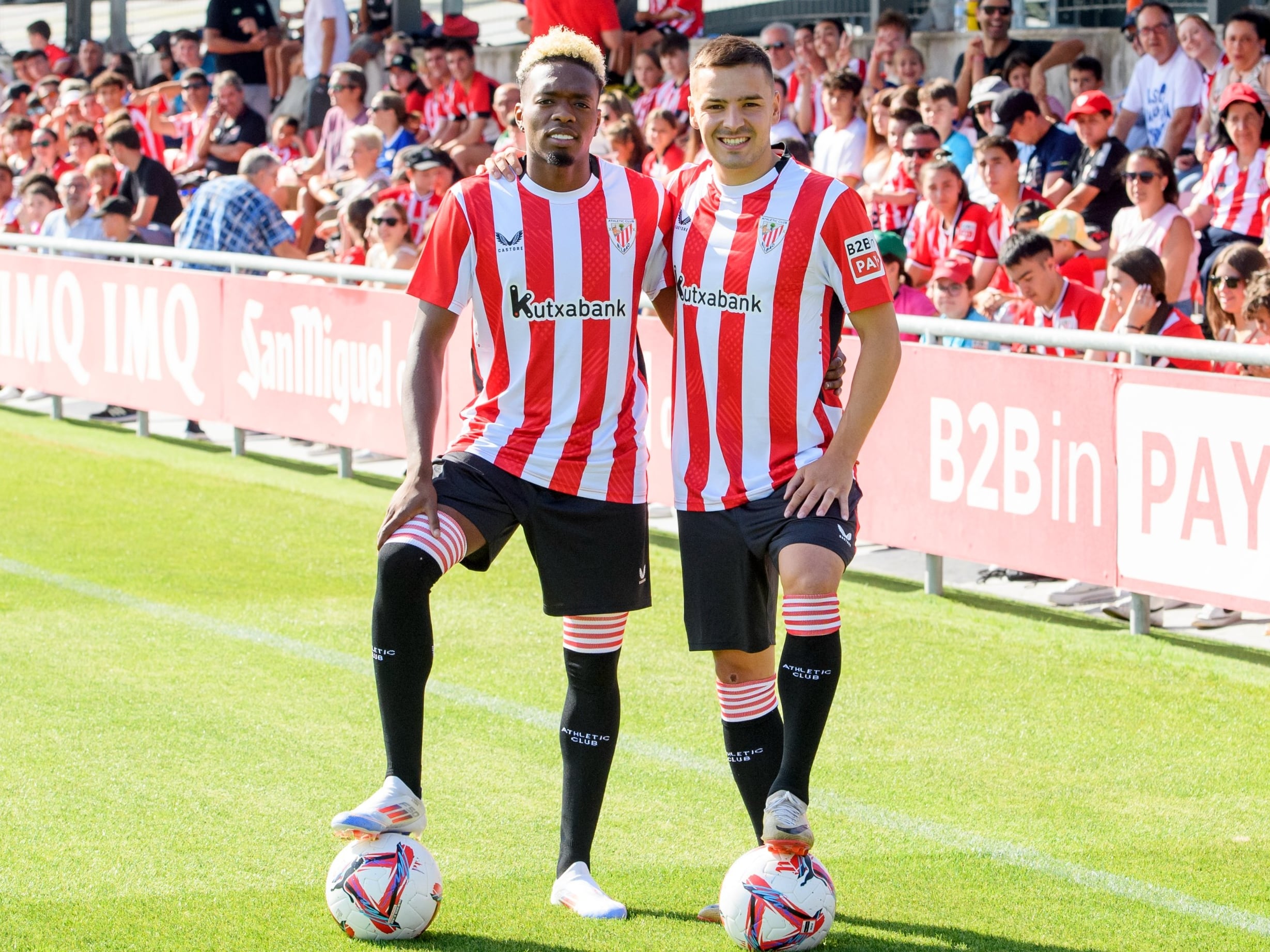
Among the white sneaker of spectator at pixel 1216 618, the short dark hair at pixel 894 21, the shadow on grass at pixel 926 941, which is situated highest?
the short dark hair at pixel 894 21

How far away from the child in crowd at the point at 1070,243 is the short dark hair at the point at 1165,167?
1.49 feet

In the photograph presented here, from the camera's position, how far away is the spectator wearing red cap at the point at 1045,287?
8.92 metres

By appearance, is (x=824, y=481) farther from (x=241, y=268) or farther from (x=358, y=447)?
(x=241, y=268)

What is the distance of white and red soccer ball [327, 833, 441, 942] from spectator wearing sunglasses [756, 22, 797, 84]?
1106 cm

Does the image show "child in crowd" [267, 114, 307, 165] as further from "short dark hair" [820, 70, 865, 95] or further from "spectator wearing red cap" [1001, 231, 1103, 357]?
"spectator wearing red cap" [1001, 231, 1103, 357]

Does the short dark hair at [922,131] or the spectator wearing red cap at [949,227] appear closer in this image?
the spectator wearing red cap at [949,227]

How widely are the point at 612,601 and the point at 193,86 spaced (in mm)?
15785

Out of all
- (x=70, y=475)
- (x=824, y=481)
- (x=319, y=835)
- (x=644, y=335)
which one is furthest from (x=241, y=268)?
(x=824, y=481)

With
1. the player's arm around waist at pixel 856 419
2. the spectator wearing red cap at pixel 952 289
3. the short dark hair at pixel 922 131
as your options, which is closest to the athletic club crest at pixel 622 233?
the player's arm around waist at pixel 856 419

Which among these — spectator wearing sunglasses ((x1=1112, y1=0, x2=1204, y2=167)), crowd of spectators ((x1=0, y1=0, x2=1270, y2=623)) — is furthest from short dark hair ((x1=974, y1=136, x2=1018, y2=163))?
spectator wearing sunglasses ((x1=1112, y1=0, x2=1204, y2=167))

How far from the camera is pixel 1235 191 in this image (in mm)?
10469

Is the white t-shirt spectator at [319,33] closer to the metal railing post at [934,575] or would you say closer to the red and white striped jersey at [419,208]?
the red and white striped jersey at [419,208]

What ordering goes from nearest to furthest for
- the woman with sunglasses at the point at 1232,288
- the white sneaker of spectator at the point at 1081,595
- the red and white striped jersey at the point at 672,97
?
1. the woman with sunglasses at the point at 1232,288
2. the white sneaker of spectator at the point at 1081,595
3. the red and white striped jersey at the point at 672,97

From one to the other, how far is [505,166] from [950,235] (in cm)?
656
